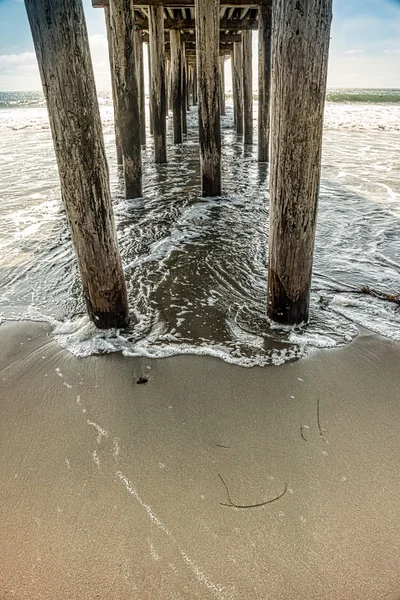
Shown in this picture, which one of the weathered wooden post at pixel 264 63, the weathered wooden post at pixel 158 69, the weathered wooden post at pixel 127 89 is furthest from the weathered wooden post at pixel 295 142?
the weathered wooden post at pixel 158 69

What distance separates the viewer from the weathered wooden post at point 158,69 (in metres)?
7.65

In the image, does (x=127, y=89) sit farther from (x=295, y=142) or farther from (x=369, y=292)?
(x=369, y=292)

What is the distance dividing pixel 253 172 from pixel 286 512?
298 inches

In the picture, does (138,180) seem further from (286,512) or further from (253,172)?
(286,512)

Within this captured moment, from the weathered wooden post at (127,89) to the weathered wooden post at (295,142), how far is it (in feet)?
12.8

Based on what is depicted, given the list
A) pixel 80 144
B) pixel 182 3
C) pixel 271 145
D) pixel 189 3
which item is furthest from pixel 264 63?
pixel 80 144

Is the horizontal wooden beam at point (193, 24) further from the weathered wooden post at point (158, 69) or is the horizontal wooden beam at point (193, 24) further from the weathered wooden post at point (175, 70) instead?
the weathered wooden post at point (158, 69)

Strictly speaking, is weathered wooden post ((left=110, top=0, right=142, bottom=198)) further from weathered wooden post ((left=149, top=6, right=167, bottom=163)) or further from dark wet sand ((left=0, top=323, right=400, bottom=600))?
dark wet sand ((left=0, top=323, right=400, bottom=600))

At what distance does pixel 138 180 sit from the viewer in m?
6.50

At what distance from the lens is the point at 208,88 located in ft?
17.9

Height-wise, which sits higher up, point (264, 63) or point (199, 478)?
point (264, 63)

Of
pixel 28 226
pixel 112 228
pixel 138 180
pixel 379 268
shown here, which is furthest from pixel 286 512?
pixel 138 180

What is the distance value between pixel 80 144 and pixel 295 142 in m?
1.24

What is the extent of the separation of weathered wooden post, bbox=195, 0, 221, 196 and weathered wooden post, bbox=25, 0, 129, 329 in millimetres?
3384
